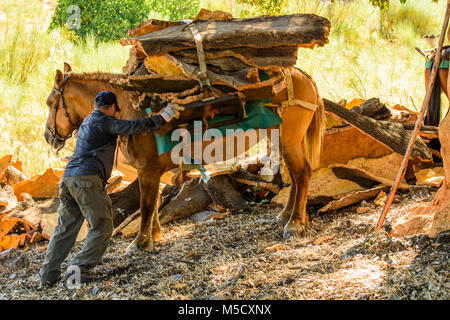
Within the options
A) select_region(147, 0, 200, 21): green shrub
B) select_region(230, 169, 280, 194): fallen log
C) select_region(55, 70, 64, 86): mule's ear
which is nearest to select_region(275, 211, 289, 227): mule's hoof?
select_region(230, 169, 280, 194): fallen log

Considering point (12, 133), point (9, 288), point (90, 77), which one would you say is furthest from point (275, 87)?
point (12, 133)

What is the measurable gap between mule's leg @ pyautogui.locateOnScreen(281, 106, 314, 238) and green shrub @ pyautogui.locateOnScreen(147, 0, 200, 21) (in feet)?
27.9

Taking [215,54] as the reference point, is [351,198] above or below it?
below

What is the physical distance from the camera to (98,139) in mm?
4188

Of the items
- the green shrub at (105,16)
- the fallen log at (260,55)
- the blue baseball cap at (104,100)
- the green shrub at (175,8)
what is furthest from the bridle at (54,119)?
the green shrub at (175,8)

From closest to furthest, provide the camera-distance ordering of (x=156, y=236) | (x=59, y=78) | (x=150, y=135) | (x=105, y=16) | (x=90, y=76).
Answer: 1. (x=150, y=135)
2. (x=59, y=78)
3. (x=90, y=76)
4. (x=156, y=236)
5. (x=105, y=16)

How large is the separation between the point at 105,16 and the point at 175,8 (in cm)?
192

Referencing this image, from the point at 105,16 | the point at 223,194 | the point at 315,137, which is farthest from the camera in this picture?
the point at 105,16

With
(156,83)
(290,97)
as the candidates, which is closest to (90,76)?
(156,83)

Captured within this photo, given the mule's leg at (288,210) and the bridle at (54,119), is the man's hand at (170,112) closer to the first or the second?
the bridle at (54,119)

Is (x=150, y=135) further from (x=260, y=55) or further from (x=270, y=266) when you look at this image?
(x=270, y=266)

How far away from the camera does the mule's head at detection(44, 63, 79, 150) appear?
489 centimetres

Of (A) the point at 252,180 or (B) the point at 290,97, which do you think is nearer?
(B) the point at 290,97

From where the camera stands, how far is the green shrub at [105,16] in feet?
41.2
